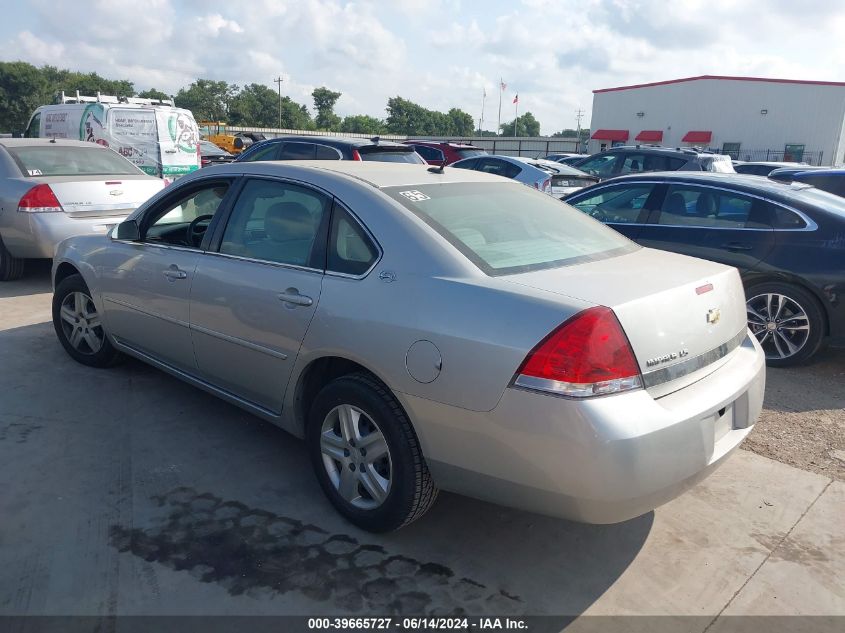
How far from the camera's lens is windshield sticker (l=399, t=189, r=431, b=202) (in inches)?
126

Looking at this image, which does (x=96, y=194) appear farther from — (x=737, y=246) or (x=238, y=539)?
(x=737, y=246)

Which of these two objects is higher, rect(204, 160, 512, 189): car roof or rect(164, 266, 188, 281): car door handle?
rect(204, 160, 512, 189): car roof

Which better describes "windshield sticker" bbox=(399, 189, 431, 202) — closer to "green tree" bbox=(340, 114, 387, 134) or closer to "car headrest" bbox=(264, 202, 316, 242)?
"car headrest" bbox=(264, 202, 316, 242)

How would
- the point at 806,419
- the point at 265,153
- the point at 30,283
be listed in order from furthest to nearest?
→ the point at 265,153 < the point at 30,283 < the point at 806,419

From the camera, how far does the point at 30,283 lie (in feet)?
25.3

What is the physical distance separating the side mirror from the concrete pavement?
1244 mm

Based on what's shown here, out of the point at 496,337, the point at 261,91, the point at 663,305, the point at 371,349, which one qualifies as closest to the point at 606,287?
the point at 663,305

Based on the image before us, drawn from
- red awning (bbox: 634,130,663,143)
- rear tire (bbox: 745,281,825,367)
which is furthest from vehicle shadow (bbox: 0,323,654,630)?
red awning (bbox: 634,130,663,143)

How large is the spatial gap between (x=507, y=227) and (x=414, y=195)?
0.48m

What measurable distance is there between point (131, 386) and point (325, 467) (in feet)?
7.23

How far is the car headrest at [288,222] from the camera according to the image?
337cm

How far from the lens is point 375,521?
2975 mm

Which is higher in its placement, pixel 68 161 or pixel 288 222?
pixel 68 161

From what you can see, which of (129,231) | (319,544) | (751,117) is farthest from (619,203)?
(751,117)
